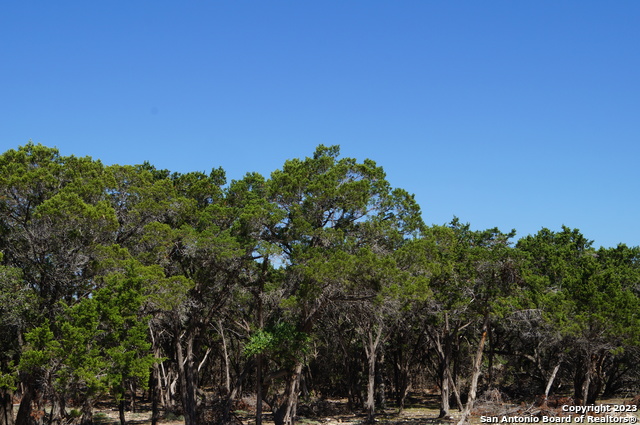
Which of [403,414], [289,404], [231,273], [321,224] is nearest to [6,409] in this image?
[231,273]

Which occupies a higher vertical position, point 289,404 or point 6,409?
point 6,409

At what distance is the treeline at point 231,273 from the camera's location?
62.1 ft

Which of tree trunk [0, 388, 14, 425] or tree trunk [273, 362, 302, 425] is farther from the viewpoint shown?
tree trunk [273, 362, 302, 425]

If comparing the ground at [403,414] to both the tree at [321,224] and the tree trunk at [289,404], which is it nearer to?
the tree trunk at [289,404]

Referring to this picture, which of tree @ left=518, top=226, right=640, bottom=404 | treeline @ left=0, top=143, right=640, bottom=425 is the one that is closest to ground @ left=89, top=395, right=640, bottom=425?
treeline @ left=0, top=143, right=640, bottom=425

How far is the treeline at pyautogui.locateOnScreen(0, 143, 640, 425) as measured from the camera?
62.1 ft

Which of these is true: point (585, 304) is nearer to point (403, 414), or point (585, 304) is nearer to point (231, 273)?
point (403, 414)

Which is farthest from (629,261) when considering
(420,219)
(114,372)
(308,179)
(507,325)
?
(114,372)

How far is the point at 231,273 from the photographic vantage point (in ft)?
78.1

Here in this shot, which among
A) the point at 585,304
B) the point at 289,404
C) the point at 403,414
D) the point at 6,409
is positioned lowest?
the point at 403,414

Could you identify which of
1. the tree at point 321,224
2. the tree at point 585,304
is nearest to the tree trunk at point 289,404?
the tree at point 321,224

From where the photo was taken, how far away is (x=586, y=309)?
2505 centimetres

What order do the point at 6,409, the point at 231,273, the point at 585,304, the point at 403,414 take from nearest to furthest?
the point at 6,409 → the point at 231,273 → the point at 585,304 → the point at 403,414

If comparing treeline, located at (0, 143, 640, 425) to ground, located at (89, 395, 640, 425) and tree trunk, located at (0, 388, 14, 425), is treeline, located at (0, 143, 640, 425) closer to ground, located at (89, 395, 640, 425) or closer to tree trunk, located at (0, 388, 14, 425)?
tree trunk, located at (0, 388, 14, 425)
